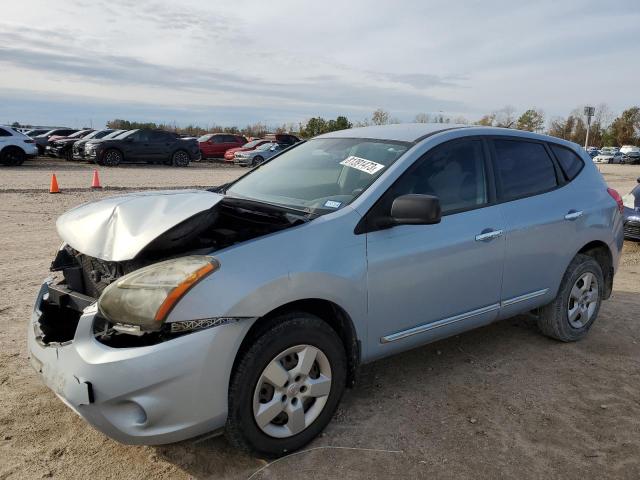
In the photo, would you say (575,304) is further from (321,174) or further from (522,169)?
(321,174)

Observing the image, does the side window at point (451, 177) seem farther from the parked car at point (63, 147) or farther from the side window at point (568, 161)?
the parked car at point (63, 147)

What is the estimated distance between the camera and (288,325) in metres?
2.90

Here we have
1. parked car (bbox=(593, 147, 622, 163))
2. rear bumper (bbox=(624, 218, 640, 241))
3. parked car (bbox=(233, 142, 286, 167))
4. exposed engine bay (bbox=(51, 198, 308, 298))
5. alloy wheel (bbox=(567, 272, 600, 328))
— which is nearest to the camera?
exposed engine bay (bbox=(51, 198, 308, 298))

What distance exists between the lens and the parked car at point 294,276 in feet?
8.54

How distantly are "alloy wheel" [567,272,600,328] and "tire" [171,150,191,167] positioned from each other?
22.6 meters

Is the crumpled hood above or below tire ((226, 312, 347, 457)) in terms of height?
above

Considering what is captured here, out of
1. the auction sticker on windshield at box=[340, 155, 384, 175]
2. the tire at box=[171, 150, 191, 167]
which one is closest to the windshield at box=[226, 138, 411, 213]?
the auction sticker on windshield at box=[340, 155, 384, 175]

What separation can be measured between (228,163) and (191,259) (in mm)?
28383

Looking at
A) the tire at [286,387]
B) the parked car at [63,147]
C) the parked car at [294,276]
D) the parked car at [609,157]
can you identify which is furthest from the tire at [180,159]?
the parked car at [609,157]

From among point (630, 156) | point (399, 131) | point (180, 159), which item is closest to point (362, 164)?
point (399, 131)

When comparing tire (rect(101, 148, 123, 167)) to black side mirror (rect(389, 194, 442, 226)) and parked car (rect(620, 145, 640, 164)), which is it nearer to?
black side mirror (rect(389, 194, 442, 226))

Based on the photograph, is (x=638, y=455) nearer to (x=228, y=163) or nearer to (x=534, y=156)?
(x=534, y=156)

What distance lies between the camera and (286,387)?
116 inches

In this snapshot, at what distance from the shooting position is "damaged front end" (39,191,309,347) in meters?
2.62
